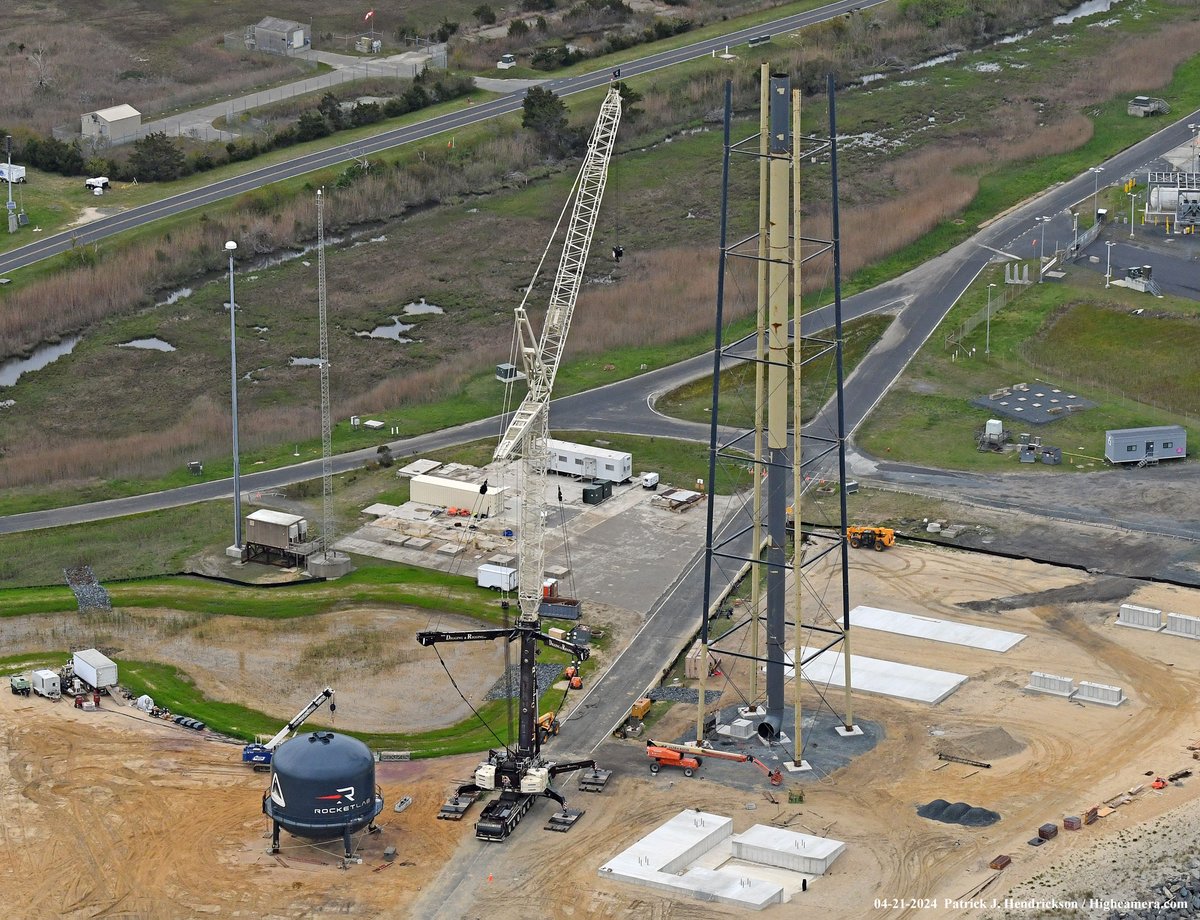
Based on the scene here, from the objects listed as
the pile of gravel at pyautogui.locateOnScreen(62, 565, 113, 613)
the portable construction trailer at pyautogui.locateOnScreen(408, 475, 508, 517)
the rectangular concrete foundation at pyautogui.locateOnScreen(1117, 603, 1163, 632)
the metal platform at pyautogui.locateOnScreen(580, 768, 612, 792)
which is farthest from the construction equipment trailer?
the rectangular concrete foundation at pyautogui.locateOnScreen(1117, 603, 1163, 632)

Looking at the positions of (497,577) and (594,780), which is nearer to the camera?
(594,780)

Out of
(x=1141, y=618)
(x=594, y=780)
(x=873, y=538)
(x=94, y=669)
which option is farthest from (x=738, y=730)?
(x=94, y=669)

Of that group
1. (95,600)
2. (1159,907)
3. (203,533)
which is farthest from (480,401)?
(1159,907)

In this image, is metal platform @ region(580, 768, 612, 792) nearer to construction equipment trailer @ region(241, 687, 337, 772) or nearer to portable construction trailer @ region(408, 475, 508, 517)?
construction equipment trailer @ region(241, 687, 337, 772)

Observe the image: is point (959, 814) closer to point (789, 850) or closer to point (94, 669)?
point (789, 850)

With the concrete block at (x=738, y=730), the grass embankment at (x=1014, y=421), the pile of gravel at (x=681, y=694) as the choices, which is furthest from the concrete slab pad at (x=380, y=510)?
the concrete block at (x=738, y=730)

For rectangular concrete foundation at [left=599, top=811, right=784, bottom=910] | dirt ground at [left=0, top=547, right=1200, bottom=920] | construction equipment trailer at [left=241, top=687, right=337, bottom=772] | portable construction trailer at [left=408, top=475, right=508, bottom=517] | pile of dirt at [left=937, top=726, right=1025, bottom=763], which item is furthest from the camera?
portable construction trailer at [left=408, top=475, right=508, bottom=517]
